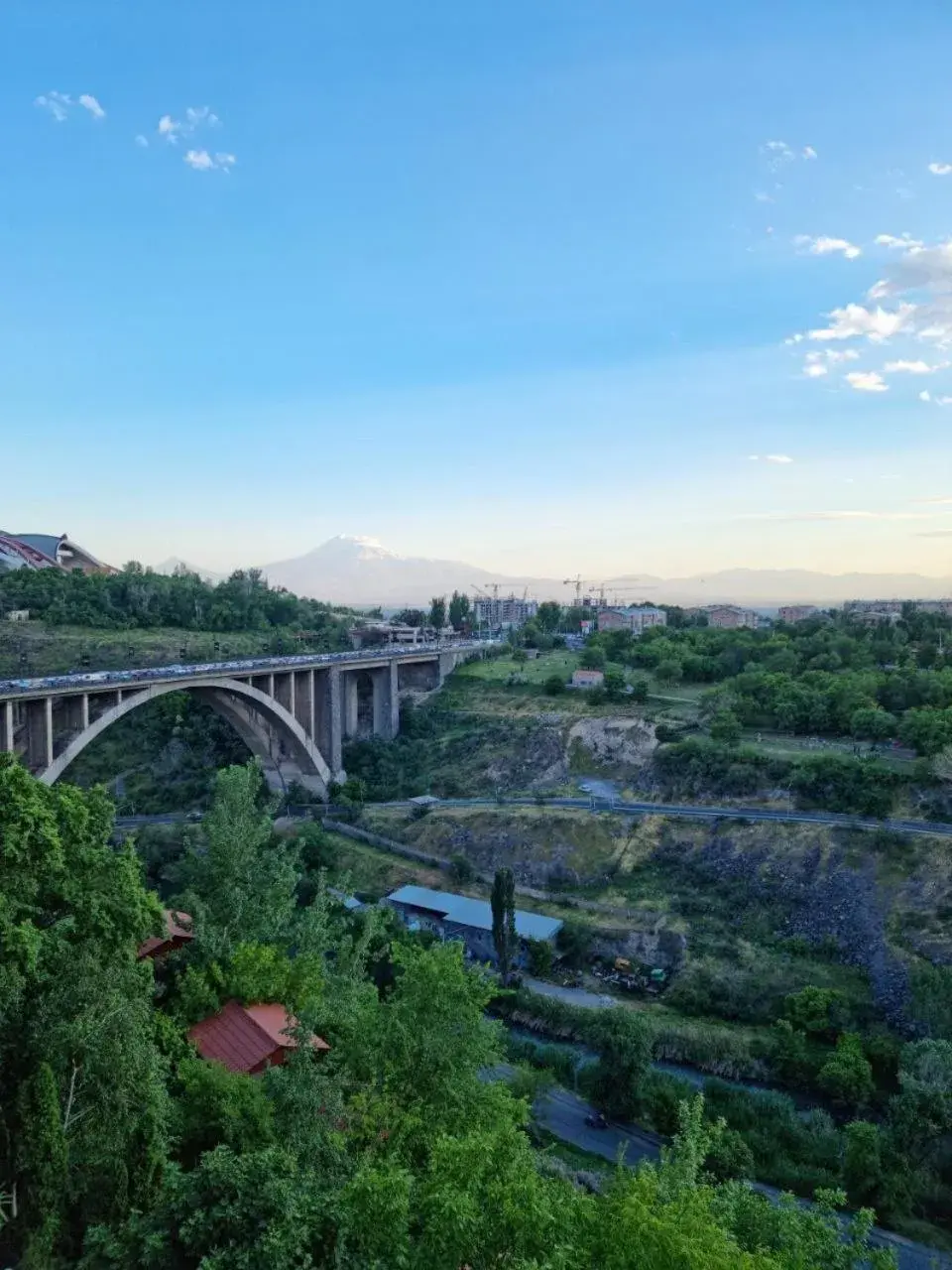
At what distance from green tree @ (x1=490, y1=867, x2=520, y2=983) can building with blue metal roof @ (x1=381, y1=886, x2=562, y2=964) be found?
31.0 inches

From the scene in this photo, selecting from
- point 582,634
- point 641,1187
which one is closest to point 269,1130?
point 641,1187

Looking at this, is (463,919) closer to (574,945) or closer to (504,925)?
(504,925)

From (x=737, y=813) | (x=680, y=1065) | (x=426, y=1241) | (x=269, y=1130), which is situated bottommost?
(x=680, y=1065)

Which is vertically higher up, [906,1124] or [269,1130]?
[269,1130]

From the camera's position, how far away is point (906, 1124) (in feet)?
58.2

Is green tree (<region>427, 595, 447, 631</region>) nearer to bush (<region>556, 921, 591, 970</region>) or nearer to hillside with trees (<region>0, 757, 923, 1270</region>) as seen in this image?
bush (<region>556, 921, 591, 970</region>)

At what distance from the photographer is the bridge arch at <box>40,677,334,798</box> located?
119 feet

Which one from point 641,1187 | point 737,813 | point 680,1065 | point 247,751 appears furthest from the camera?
point 247,751

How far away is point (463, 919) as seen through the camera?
2852cm

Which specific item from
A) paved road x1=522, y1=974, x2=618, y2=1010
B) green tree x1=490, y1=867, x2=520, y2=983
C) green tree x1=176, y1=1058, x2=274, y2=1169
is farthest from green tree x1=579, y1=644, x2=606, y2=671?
green tree x1=176, y1=1058, x2=274, y2=1169

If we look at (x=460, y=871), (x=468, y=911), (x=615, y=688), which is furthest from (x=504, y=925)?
(x=615, y=688)

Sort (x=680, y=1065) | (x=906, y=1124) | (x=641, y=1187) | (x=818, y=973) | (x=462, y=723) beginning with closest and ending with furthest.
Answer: (x=641, y=1187)
(x=906, y=1124)
(x=680, y=1065)
(x=818, y=973)
(x=462, y=723)

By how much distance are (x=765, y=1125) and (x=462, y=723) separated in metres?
30.6

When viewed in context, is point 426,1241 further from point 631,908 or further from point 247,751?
point 247,751
